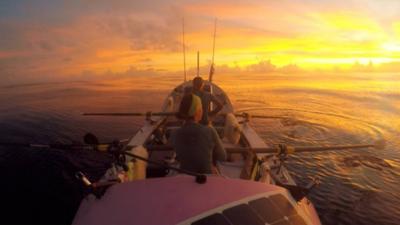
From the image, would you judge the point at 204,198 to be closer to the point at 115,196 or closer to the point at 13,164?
the point at 115,196

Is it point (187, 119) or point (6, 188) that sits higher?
point (187, 119)

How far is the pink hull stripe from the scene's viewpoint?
317 cm

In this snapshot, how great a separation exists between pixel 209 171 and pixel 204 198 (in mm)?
923

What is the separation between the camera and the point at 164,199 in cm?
338

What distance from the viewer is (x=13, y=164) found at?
40.3 ft

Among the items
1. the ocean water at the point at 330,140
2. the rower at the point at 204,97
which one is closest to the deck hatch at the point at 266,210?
the rower at the point at 204,97

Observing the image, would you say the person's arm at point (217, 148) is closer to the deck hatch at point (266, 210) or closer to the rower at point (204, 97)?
the deck hatch at point (266, 210)

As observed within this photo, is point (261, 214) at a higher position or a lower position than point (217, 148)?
lower

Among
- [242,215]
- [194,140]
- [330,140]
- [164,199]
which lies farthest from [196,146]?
[330,140]

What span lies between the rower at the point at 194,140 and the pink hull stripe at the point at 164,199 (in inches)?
17.5

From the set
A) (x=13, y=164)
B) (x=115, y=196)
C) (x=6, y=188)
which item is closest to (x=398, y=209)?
(x=115, y=196)

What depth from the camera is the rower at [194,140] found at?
394 cm

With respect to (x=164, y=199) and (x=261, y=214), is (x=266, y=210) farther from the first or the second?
(x=164, y=199)

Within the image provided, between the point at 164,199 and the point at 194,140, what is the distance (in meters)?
0.99
